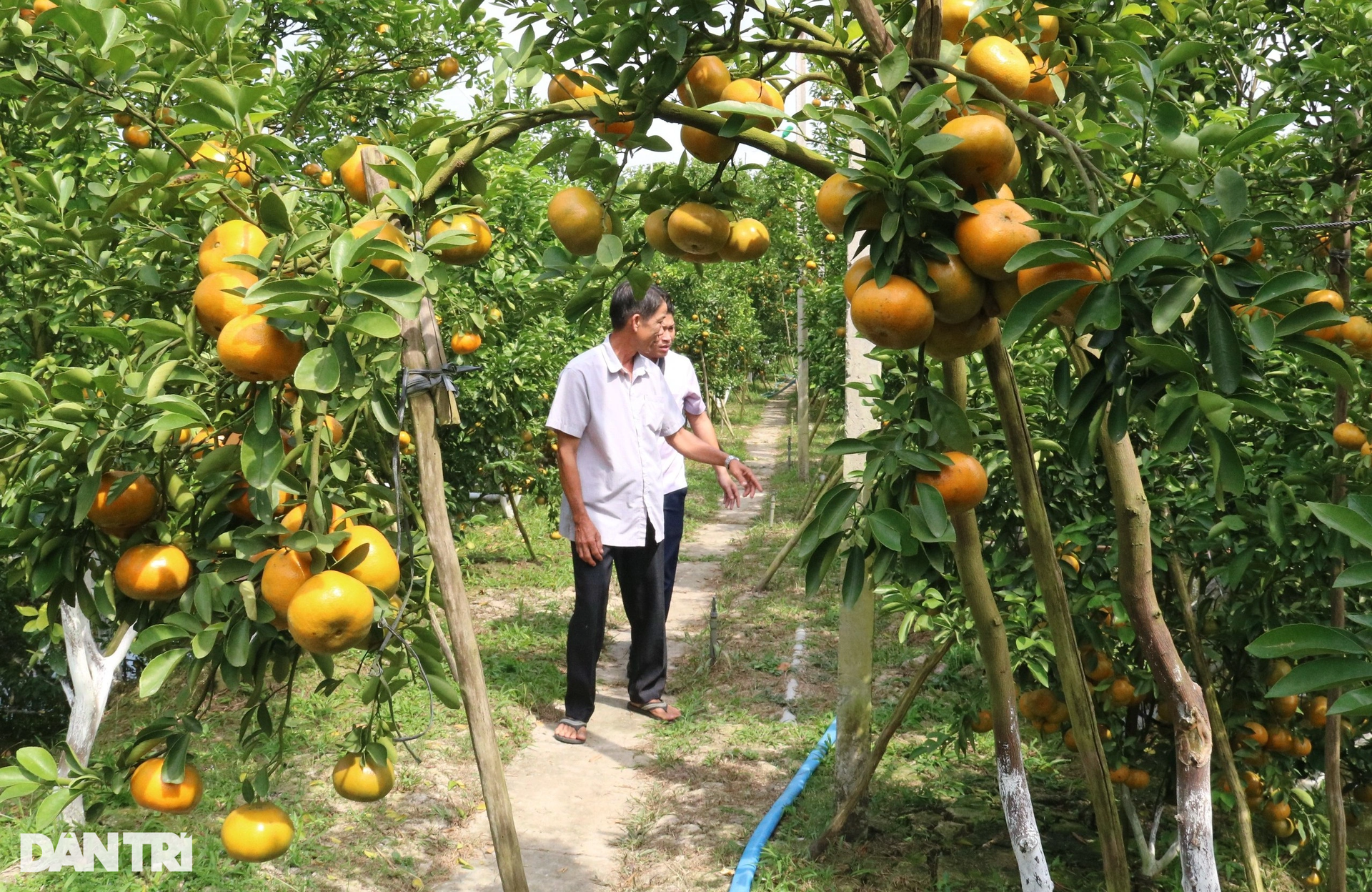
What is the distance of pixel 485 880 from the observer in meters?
3.12

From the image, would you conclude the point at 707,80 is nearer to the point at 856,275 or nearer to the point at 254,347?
the point at 856,275

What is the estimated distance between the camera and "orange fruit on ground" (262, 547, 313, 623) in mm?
1374

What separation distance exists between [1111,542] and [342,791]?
6.53 feet

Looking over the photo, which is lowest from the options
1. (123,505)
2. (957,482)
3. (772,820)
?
(772,820)

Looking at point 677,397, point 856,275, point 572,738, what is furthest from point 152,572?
point 677,397

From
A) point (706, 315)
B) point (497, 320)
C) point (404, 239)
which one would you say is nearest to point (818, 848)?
point (404, 239)

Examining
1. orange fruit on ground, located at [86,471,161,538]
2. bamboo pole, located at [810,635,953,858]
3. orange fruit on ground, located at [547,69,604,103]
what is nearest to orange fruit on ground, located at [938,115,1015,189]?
orange fruit on ground, located at [547,69,604,103]

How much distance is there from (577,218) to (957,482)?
0.72m

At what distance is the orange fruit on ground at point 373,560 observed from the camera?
1438 mm

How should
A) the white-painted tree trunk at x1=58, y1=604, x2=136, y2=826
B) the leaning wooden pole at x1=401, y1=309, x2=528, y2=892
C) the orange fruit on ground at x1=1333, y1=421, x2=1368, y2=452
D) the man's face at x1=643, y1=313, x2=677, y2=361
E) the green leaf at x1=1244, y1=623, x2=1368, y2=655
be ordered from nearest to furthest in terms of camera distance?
the green leaf at x1=1244, y1=623, x2=1368, y2=655 < the leaning wooden pole at x1=401, y1=309, x2=528, y2=892 < the orange fruit on ground at x1=1333, y1=421, x2=1368, y2=452 < the white-painted tree trunk at x1=58, y1=604, x2=136, y2=826 < the man's face at x1=643, y1=313, x2=677, y2=361

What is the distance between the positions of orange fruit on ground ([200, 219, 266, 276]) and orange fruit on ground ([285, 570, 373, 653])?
0.49 meters

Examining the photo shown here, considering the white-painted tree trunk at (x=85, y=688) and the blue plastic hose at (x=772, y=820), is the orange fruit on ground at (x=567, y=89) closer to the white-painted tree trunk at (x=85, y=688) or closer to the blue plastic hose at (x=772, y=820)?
the blue plastic hose at (x=772, y=820)

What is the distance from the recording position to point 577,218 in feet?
5.01

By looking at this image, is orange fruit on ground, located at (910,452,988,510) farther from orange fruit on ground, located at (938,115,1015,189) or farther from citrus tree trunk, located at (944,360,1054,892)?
orange fruit on ground, located at (938,115,1015,189)
